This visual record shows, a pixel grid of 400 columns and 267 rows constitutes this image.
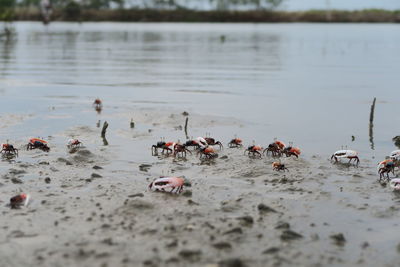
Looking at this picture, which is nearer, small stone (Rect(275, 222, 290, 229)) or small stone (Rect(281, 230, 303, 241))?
small stone (Rect(281, 230, 303, 241))

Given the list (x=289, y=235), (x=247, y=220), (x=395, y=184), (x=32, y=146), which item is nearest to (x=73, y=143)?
(x=32, y=146)

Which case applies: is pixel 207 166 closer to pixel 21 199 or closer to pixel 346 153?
pixel 346 153

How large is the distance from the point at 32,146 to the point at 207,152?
3794 mm

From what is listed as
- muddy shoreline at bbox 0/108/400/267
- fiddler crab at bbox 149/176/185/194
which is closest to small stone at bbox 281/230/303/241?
muddy shoreline at bbox 0/108/400/267

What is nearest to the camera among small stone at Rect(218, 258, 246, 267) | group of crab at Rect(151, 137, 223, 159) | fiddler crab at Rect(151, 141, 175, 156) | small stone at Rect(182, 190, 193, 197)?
small stone at Rect(218, 258, 246, 267)

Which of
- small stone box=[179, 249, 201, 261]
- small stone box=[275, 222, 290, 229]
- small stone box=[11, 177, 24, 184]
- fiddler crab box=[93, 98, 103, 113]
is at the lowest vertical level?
fiddler crab box=[93, 98, 103, 113]

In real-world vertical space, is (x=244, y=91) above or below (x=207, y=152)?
below

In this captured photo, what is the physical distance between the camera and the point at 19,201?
8273mm

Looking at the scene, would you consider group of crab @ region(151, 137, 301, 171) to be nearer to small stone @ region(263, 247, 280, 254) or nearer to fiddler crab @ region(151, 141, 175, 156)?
fiddler crab @ region(151, 141, 175, 156)

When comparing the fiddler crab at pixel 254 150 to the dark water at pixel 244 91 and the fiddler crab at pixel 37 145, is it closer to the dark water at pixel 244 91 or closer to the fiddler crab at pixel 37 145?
the dark water at pixel 244 91

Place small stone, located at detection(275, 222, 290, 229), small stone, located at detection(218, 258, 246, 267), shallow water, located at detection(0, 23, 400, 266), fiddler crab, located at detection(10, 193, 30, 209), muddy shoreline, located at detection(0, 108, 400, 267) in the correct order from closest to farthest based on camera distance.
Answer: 1. small stone, located at detection(218, 258, 246, 267)
2. muddy shoreline, located at detection(0, 108, 400, 267)
3. shallow water, located at detection(0, 23, 400, 266)
4. small stone, located at detection(275, 222, 290, 229)
5. fiddler crab, located at detection(10, 193, 30, 209)

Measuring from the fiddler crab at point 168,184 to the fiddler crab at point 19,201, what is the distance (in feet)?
6.48

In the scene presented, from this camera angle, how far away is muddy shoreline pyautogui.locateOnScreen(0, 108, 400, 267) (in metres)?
6.62

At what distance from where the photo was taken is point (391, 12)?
131875 mm
